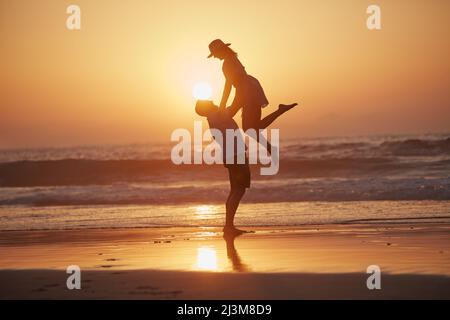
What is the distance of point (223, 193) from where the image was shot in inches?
758

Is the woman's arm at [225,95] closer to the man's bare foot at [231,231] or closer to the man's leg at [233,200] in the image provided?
the man's leg at [233,200]

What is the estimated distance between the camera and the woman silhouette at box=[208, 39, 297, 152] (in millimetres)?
10156

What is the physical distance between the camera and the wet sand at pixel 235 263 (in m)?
6.26

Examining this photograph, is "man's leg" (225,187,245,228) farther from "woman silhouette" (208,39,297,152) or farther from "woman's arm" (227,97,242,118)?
"woman's arm" (227,97,242,118)

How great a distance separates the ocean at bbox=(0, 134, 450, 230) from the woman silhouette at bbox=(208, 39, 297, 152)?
8.80 feet

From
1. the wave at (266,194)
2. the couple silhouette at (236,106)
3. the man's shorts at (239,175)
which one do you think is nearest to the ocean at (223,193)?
the wave at (266,194)

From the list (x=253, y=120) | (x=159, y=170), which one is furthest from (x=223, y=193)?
(x=159, y=170)

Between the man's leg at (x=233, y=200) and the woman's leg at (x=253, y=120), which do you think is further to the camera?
the man's leg at (x=233, y=200)

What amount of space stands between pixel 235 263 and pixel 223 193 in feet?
37.9

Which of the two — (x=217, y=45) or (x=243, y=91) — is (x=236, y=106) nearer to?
(x=243, y=91)

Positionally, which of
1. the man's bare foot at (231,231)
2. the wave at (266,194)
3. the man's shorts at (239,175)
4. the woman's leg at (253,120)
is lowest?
the man's bare foot at (231,231)

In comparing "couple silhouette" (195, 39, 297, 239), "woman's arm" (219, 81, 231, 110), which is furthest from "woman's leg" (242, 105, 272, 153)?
"woman's arm" (219, 81, 231, 110)

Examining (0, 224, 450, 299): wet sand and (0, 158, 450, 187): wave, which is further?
(0, 158, 450, 187): wave
